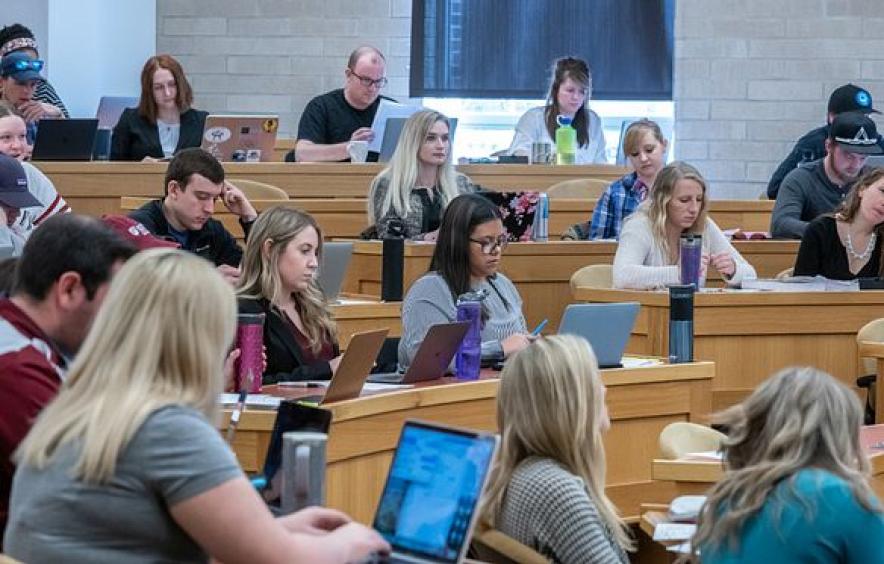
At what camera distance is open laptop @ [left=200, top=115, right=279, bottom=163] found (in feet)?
29.5

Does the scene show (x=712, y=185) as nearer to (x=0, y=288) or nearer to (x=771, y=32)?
(x=771, y=32)

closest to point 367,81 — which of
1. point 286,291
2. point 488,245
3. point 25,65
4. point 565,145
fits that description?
→ point 565,145

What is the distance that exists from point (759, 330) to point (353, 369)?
2666mm

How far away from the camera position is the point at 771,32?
1196cm

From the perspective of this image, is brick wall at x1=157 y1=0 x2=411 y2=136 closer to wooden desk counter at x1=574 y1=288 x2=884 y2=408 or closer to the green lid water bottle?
the green lid water bottle

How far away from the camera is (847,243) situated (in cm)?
733

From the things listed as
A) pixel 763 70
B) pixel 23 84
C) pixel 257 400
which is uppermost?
pixel 763 70

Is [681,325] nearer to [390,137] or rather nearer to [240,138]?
[390,137]

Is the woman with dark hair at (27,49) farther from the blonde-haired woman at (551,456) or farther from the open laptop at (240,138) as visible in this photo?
the blonde-haired woman at (551,456)

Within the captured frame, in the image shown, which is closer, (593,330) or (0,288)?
(0,288)

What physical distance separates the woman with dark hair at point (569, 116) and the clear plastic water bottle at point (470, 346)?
14.3ft

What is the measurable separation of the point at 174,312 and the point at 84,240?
0.53 meters

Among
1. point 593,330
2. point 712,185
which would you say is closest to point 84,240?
point 593,330

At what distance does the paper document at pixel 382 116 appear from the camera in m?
9.22
